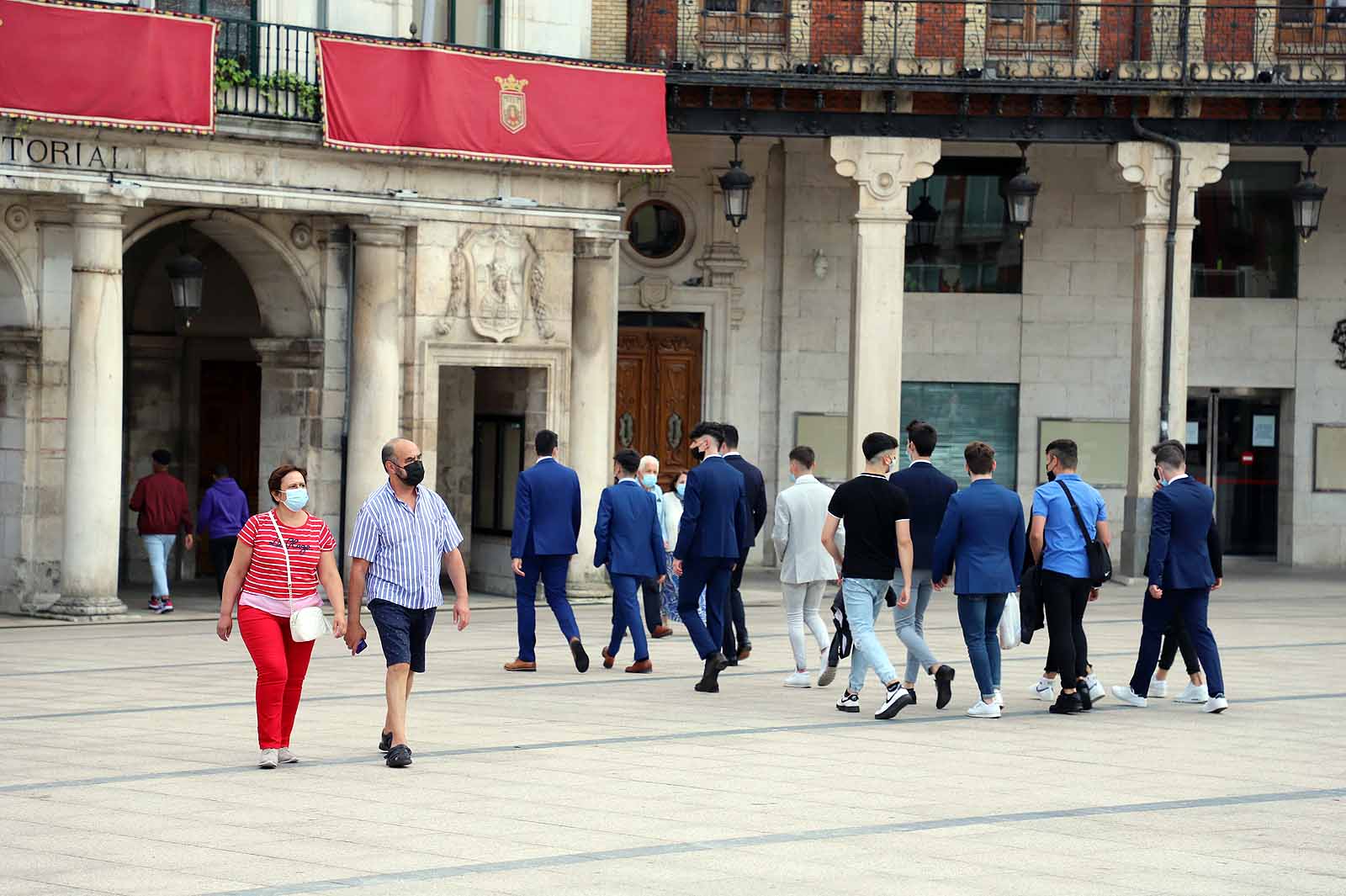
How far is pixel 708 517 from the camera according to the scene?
1512 cm

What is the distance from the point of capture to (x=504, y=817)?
9.67 metres

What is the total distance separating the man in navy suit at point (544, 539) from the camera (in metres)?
15.8

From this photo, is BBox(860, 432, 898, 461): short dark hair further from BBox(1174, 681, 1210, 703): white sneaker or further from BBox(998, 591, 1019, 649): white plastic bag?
BBox(1174, 681, 1210, 703): white sneaker

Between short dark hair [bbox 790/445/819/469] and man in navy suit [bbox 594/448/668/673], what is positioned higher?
short dark hair [bbox 790/445/819/469]

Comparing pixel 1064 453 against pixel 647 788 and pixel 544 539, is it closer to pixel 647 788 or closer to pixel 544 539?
pixel 544 539

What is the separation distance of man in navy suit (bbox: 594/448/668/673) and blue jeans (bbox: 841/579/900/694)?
2.58 m

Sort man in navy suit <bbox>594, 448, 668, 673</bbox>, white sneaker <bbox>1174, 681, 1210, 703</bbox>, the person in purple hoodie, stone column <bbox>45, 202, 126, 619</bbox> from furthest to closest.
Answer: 1. the person in purple hoodie
2. stone column <bbox>45, 202, 126, 619</bbox>
3. man in navy suit <bbox>594, 448, 668, 673</bbox>
4. white sneaker <bbox>1174, 681, 1210, 703</bbox>

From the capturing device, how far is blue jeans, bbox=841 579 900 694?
13320 mm

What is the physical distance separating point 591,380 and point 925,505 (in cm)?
999

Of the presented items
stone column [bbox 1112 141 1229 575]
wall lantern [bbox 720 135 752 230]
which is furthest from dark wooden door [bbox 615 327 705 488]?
stone column [bbox 1112 141 1229 575]

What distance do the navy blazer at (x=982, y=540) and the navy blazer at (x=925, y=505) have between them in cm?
45

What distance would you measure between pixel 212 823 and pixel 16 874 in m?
1.27

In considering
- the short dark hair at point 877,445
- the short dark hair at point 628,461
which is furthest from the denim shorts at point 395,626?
the short dark hair at point 628,461

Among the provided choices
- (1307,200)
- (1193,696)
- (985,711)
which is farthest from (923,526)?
(1307,200)
